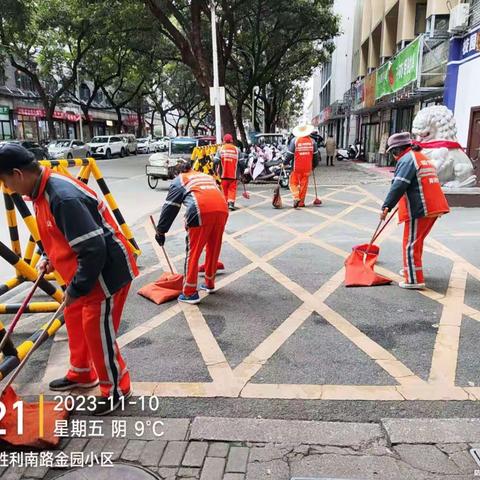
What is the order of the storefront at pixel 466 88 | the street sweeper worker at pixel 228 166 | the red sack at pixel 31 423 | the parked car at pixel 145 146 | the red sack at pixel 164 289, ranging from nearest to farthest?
the red sack at pixel 31 423
the red sack at pixel 164 289
the street sweeper worker at pixel 228 166
the storefront at pixel 466 88
the parked car at pixel 145 146

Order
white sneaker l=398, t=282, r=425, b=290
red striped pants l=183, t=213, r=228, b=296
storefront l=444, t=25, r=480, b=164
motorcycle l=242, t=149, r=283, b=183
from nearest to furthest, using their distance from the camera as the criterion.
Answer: red striped pants l=183, t=213, r=228, b=296, white sneaker l=398, t=282, r=425, b=290, storefront l=444, t=25, r=480, b=164, motorcycle l=242, t=149, r=283, b=183

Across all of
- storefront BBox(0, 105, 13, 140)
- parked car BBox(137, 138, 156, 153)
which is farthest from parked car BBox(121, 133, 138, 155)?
storefront BBox(0, 105, 13, 140)

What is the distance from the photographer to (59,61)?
A: 31062mm

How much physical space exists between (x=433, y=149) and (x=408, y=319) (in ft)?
22.1

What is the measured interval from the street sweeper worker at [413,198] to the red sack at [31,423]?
367cm

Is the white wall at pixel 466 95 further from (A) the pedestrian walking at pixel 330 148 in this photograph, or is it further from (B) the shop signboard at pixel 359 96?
(B) the shop signboard at pixel 359 96

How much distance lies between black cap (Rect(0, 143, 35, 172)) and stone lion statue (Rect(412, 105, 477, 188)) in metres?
9.11

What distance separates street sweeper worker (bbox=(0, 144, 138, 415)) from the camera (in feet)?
8.36

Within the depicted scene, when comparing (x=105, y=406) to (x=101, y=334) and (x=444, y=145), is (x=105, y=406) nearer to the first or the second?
(x=101, y=334)

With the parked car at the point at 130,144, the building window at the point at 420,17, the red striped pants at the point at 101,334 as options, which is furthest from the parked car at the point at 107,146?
the red striped pants at the point at 101,334

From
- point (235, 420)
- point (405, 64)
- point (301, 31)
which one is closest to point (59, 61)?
point (301, 31)

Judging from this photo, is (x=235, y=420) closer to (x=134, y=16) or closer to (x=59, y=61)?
(x=134, y=16)

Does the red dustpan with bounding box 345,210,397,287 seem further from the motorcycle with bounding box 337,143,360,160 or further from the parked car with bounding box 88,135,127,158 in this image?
the parked car with bounding box 88,135,127,158

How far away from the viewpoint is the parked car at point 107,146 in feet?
101
